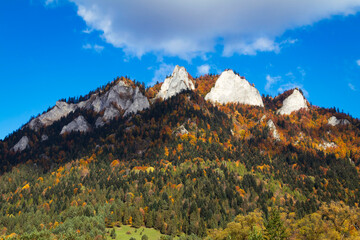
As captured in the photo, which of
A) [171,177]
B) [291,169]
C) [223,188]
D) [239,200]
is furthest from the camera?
[291,169]

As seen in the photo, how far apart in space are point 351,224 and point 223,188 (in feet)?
285

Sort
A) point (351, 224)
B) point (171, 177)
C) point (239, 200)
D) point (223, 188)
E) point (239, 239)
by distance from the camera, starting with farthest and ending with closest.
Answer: point (171, 177) < point (223, 188) < point (239, 200) < point (351, 224) < point (239, 239)

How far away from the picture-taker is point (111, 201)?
471 feet

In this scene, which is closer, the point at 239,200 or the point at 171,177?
the point at 239,200

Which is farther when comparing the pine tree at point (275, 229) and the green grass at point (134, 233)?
the green grass at point (134, 233)

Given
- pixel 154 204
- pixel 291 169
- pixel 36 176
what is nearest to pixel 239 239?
pixel 154 204

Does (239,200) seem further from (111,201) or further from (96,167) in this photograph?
(96,167)

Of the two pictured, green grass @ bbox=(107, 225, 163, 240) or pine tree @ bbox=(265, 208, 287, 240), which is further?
green grass @ bbox=(107, 225, 163, 240)

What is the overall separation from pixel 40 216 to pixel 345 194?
169 m

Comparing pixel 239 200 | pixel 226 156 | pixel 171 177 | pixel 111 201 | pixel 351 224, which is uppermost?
pixel 226 156

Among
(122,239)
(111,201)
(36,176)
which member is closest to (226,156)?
(111,201)

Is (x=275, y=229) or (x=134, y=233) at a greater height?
(x=134, y=233)

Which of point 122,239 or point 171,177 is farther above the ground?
point 171,177

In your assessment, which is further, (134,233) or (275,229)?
(134,233)
